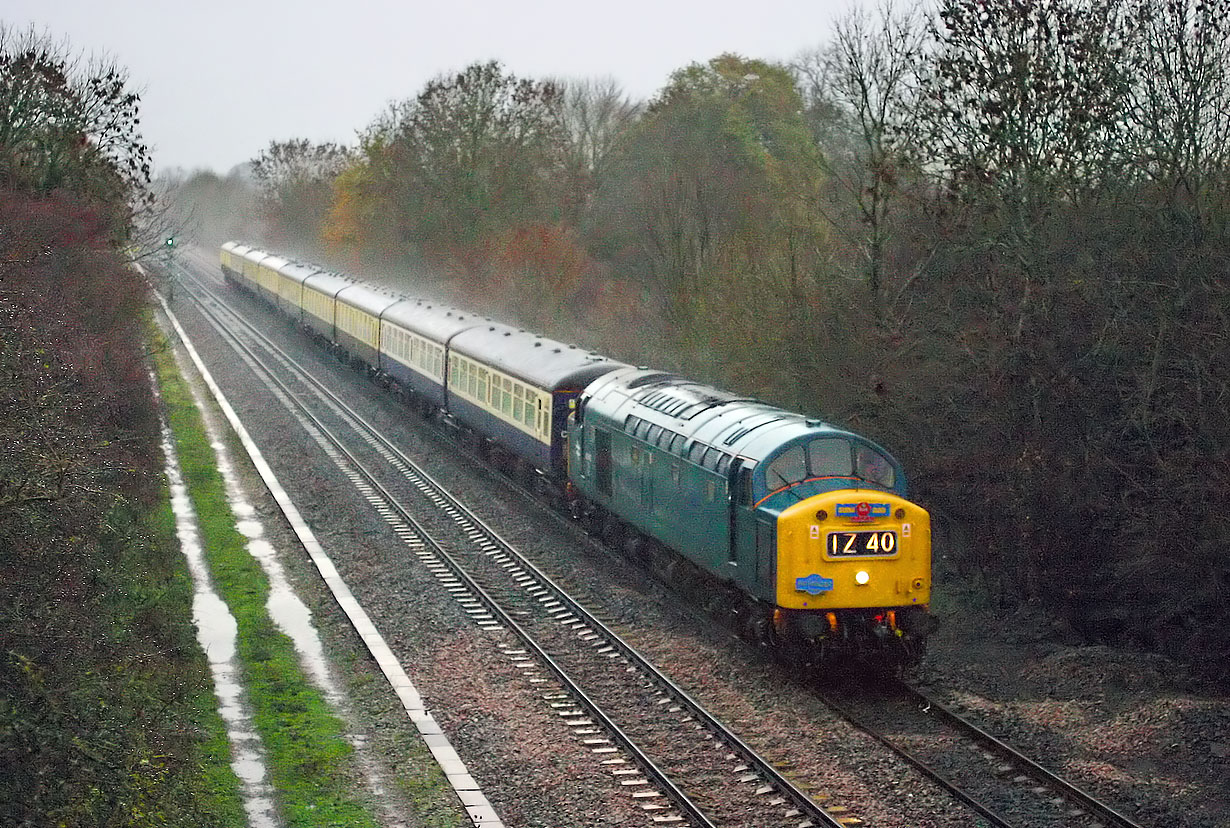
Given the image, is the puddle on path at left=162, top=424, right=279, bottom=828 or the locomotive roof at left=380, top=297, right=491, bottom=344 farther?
the locomotive roof at left=380, top=297, right=491, bottom=344

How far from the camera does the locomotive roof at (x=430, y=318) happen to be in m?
35.8

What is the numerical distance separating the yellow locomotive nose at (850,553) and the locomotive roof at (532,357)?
10768 mm

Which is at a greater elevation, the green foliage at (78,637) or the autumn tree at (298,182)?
the autumn tree at (298,182)

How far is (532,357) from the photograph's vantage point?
94.0 feet

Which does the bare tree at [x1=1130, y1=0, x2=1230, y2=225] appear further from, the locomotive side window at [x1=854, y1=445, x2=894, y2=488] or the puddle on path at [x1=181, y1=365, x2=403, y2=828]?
the puddle on path at [x1=181, y1=365, x2=403, y2=828]

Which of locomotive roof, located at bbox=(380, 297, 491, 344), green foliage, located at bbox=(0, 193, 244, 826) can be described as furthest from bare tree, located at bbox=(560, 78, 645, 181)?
green foliage, located at bbox=(0, 193, 244, 826)

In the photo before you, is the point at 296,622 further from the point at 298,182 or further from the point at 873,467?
the point at 298,182

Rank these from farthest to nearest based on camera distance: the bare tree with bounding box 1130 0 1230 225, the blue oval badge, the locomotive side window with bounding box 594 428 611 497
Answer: the locomotive side window with bounding box 594 428 611 497, the bare tree with bounding box 1130 0 1230 225, the blue oval badge

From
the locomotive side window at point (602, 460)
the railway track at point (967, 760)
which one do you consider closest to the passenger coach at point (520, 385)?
the locomotive side window at point (602, 460)

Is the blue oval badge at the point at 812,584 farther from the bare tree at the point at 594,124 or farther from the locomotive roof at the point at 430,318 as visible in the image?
the bare tree at the point at 594,124

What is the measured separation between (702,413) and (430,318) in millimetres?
20430

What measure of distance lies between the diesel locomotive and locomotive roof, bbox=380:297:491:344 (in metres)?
6.51

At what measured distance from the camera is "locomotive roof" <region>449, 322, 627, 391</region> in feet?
85.7

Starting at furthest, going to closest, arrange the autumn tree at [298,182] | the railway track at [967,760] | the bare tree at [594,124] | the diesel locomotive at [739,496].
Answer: the autumn tree at [298,182], the bare tree at [594,124], the diesel locomotive at [739,496], the railway track at [967,760]
